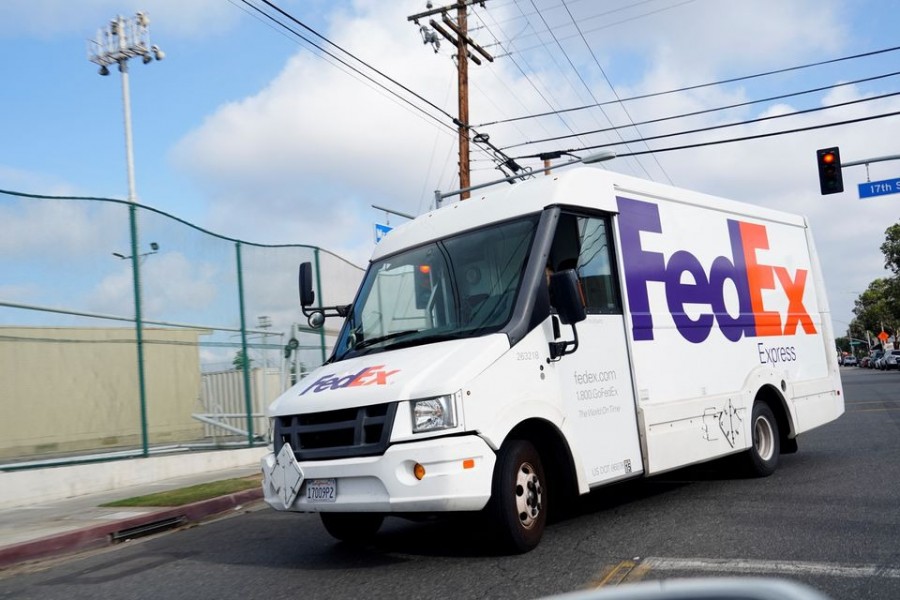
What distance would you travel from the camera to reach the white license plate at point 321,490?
19.8ft

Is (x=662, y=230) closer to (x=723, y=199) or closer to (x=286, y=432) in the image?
(x=723, y=199)

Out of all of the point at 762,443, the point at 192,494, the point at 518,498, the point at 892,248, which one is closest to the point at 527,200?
the point at 518,498

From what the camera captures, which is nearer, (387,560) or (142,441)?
(387,560)

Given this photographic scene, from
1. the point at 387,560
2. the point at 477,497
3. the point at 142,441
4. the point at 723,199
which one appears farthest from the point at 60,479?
the point at 723,199

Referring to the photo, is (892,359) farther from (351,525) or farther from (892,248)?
(351,525)

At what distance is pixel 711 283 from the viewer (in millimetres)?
8836

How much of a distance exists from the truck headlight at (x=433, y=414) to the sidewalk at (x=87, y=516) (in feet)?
14.3

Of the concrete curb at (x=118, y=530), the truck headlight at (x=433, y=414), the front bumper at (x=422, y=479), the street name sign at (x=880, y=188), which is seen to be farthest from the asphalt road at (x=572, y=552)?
the street name sign at (x=880, y=188)

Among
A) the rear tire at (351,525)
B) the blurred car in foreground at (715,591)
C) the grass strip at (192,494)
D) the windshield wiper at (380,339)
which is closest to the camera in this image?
the blurred car in foreground at (715,591)

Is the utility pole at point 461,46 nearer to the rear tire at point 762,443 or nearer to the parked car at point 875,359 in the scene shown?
the rear tire at point 762,443

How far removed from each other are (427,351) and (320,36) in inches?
463

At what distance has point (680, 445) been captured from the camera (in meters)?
7.70

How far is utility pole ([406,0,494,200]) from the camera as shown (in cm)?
2320

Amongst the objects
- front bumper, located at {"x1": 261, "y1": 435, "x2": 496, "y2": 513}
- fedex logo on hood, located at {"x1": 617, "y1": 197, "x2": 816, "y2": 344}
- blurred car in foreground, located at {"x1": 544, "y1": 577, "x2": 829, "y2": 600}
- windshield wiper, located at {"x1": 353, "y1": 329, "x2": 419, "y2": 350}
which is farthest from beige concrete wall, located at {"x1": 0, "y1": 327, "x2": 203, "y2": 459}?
blurred car in foreground, located at {"x1": 544, "y1": 577, "x2": 829, "y2": 600}
